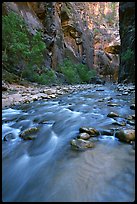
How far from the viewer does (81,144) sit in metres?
2.56

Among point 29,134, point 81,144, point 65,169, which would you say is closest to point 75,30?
point 29,134

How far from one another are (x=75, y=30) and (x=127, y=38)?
1476 cm

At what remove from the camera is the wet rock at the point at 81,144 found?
2500 mm

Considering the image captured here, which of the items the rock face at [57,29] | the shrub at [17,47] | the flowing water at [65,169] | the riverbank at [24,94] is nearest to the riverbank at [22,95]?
the riverbank at [24,94]

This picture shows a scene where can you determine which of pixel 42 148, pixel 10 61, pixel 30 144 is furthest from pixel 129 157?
pixel 10 61

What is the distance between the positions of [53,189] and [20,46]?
434 inches

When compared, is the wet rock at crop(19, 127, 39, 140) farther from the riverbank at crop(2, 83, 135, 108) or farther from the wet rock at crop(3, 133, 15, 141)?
the riverbank at crop(2, 83, 135, 108)

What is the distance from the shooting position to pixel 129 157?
7.33 ft

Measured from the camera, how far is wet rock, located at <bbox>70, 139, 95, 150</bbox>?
2500 mm

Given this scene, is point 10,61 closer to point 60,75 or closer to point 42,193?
point 60,75

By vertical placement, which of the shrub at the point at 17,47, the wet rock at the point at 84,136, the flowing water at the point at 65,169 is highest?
the shrub at the point at 17,47

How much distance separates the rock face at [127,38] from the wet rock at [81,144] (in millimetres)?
13495

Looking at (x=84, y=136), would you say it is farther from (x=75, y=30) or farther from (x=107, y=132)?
(x=75, y=30)

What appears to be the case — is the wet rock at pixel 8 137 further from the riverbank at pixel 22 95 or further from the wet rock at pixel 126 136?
the riverbank at pixel 22 95
